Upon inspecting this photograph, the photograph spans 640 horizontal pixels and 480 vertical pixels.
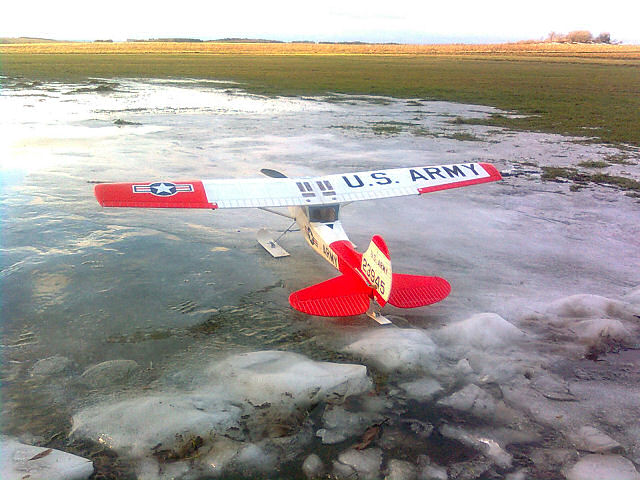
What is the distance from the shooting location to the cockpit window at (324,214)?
35.5 feet

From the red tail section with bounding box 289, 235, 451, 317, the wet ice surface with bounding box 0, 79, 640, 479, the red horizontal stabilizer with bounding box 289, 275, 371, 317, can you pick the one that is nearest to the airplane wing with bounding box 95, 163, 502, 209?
the wet ice surface with bounding box 0, 79, 640, 479

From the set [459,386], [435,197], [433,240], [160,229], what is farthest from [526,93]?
[459,386]

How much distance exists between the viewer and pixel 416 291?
9.09 metres

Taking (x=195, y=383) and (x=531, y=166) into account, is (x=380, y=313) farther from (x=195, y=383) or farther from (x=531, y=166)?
(x=531, y=166)

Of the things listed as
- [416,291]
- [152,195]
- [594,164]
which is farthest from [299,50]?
[416,291]

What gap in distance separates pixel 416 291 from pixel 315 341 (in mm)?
2080

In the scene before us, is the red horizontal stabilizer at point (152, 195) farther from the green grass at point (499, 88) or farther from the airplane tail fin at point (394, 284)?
the green grass at point (499, 88)

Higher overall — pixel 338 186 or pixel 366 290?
pixel 338 186

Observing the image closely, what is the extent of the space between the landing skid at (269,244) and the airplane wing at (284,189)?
5.65 feet

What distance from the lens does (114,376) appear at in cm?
724

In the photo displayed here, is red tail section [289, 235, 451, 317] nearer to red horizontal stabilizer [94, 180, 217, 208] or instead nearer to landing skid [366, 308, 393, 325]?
landing skid [366, 308, 393, 325]

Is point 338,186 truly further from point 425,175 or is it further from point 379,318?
point 379,318

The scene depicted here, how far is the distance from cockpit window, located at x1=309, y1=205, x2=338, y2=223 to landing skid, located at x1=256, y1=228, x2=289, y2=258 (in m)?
1.37

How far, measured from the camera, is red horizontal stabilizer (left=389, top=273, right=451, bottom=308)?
348 inches
